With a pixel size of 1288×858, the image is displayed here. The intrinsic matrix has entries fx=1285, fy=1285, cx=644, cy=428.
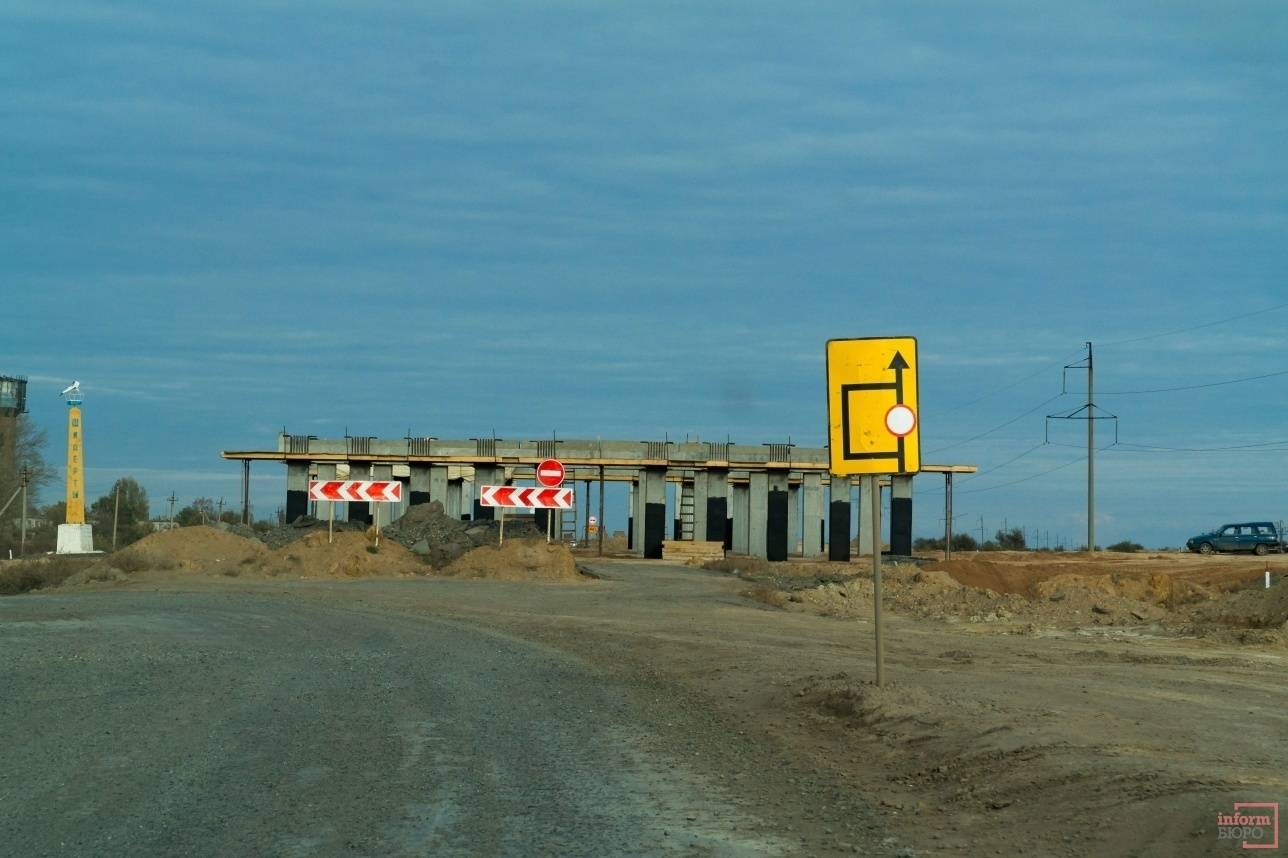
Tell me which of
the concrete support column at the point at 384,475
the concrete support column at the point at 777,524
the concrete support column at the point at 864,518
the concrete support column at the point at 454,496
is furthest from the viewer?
the concrete support column at the point at 454,496

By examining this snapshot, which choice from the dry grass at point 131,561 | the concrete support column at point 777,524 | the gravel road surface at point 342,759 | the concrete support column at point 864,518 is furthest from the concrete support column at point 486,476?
the gravel road surface at point 342,759

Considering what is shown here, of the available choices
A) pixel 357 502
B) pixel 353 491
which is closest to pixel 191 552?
pixel 353 491

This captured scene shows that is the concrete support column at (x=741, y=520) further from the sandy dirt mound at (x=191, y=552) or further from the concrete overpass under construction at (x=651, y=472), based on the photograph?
the sandy dirt mound at (x=191, y=552)

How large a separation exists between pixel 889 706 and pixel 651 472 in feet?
161

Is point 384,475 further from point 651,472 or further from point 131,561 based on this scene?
point 131,561

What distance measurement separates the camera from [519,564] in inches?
1609

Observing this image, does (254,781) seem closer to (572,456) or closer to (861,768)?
(861,768)

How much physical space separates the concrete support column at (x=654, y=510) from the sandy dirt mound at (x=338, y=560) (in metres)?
18.3

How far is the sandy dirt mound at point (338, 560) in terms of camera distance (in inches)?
1596

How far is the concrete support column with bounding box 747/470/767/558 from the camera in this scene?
61500mm

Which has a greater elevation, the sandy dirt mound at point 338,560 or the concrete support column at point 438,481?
the concrete support column at point 438,481

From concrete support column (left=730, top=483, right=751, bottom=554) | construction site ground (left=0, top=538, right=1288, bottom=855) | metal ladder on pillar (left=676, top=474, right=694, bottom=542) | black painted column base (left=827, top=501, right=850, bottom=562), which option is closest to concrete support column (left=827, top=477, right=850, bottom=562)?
black painted column base (left=827, top=501, right=850, bottom=562)

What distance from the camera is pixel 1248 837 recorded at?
6.30 meters

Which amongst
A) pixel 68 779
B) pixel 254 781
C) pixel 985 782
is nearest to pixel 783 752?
pixel 985 782
